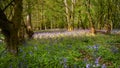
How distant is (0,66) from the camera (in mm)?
7840

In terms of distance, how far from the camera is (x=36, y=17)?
69000 mm

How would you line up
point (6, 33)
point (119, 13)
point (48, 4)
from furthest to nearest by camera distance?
1. point (48, 4)
2. point (119, 13)
3. point (6, 33)

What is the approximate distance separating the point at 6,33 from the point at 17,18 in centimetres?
119

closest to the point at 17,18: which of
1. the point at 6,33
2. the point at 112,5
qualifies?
the point at 6,33

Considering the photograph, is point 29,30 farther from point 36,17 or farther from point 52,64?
point 36,17

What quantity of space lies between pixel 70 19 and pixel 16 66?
116ft

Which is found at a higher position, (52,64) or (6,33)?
(6,33)

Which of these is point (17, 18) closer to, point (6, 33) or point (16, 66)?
point (6, 33)

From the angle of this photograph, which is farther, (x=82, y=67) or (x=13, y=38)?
(x=13, y=38)

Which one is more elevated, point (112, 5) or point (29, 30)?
point (112, 5)

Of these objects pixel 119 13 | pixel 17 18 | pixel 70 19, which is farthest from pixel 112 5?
pixel 17 18

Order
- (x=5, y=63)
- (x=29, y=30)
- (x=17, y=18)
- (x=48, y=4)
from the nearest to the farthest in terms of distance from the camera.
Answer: (x=5, y=63) → (x=17, y=18) → (x=29, y=30) → (x=48, y=4)

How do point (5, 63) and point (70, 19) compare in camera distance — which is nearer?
point (5, 63)

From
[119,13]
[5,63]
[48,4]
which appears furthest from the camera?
[48,4]
